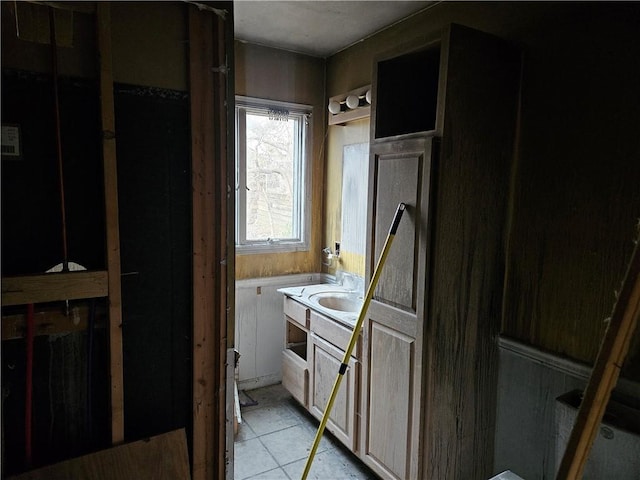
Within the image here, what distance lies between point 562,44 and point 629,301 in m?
1.20

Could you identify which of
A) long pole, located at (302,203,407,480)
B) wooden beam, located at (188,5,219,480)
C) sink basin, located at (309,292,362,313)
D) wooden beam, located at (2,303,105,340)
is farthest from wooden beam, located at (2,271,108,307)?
sink basin, located at (309,292,362,313)

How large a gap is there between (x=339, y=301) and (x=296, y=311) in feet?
1.05

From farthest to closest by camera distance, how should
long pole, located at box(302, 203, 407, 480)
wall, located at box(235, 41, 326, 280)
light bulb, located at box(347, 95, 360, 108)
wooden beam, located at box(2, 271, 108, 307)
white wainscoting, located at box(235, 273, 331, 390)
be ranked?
1. white wainscoting, located at box(235, 273, 331, 390)
2. wall, located at box(235, 41, 326, 280)
3. light bulb, located at box(347, 95, 360, 108)
4. long pole, located at box(302, 203, 407, 480)
5. wooden beam, located at box(2, 271, 108, 307)

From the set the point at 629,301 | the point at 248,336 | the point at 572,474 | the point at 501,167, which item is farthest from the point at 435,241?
the point at 248,336

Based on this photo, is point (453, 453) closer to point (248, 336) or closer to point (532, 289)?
point (532, 289)

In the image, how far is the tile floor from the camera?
7.52ft

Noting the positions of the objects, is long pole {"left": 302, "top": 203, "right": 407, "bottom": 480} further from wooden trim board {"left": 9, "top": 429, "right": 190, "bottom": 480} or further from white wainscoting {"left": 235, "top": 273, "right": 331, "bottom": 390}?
white wainscoting {"left": 235, "top": 273, "right": 331, "bottom": 390}

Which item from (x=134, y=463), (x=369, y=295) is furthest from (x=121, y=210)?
(x=369, y=295)

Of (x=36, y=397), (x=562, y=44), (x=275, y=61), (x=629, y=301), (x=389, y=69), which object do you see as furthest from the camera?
(x=275, y=61)

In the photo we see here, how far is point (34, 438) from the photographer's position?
1314 millimetres

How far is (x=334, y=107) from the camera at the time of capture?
3.05 metres

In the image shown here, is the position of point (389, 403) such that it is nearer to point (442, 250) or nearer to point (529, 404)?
point (529, 404)

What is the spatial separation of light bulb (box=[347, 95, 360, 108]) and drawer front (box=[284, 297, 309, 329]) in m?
1.40

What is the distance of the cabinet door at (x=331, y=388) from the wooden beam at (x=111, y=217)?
1214 millimetres
